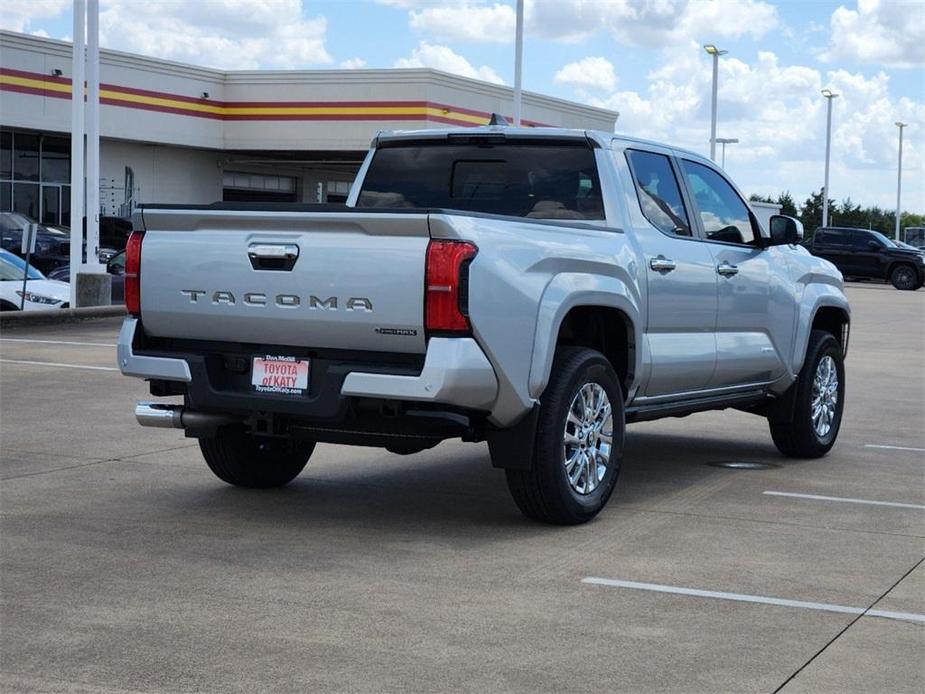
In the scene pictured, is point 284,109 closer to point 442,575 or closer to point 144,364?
point 144,364

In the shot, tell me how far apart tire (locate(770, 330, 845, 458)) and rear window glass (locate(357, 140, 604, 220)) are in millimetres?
2738

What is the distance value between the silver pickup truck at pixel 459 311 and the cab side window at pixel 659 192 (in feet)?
0.05

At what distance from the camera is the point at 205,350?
295 inches

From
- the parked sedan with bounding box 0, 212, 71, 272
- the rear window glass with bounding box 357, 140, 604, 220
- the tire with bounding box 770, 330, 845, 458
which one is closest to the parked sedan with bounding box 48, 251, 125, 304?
the parked sedan with bounding box 0, 212, 71, 272

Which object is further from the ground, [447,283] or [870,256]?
[870,256]

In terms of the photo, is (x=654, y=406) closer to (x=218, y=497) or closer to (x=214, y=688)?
(x=218, y=497)

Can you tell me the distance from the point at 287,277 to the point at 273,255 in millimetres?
130

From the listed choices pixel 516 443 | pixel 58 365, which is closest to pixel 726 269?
pixel 516 443

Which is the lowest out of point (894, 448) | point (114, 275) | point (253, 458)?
point (894, 448)

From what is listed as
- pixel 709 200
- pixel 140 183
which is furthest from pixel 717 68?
pixel 709 200

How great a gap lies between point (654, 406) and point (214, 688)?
14.4ft

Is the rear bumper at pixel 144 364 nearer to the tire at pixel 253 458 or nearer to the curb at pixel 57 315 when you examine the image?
the tire at pixel 253 458

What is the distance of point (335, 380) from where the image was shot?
697cm

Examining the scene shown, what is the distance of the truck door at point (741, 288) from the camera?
9.23 m
